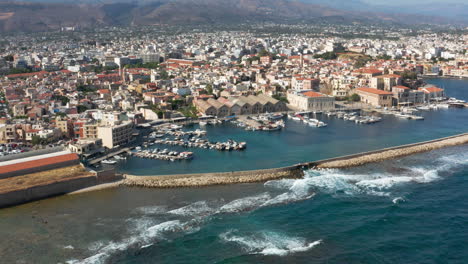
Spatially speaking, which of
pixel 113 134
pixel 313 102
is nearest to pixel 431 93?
pixel 313 102

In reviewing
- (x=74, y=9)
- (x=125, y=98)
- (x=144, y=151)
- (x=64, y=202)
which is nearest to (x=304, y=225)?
(x=64, y=202)

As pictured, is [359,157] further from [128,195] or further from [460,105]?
[460,105]

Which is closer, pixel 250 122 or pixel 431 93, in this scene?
pixel 250 122

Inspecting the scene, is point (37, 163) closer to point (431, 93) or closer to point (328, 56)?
point (431, 93)

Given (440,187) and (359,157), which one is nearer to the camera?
(440,187)

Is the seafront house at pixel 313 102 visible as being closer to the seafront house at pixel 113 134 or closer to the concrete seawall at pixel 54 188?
the seafront house at pixel 113 134

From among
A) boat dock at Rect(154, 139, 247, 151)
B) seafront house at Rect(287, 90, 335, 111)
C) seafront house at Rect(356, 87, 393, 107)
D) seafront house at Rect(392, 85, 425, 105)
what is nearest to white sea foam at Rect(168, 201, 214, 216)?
boat dock at Rect(154, 139, 247, 151)
